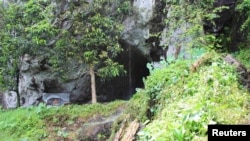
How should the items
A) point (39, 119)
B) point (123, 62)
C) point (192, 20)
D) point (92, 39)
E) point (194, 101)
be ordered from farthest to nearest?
1. point (123, 62)
2. point (92, 39)
3. point (39, 119)
4. point (192, 20)
5. point (194, 101)

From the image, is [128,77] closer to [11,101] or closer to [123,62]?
[123,62]

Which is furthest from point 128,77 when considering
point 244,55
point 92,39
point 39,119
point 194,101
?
point 194,101

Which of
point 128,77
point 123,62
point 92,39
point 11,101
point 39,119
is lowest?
point 11,101

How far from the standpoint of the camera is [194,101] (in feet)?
12.0

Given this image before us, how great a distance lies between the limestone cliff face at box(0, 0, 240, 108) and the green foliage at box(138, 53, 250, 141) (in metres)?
6.76

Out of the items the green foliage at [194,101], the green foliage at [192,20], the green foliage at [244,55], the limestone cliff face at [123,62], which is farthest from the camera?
the limestone cliff face at [123,62]

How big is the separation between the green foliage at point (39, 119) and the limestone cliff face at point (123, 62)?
10.3ft

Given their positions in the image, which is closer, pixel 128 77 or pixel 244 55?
pixel 244 55

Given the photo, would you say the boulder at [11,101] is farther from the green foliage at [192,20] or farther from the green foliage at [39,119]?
the green foliage at [192,20]

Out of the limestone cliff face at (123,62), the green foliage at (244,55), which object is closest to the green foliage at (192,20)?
the green foliage at (244,55)

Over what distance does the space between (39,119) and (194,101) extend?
6887mm

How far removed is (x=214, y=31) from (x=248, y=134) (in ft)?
34.6

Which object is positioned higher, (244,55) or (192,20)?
(192,20)

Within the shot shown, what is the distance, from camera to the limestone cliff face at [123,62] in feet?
43.2
